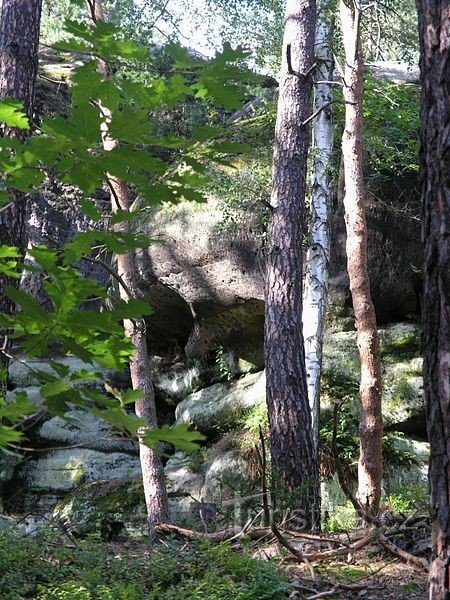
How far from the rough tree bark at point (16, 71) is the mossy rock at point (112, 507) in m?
4.40

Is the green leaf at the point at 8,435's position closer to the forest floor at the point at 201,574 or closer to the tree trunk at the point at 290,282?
the forest floor at the point at 201,574

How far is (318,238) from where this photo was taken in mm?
10234

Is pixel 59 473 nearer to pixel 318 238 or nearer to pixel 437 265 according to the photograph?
pixel 318 238

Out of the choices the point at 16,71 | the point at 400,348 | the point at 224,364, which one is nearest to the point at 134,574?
the point at 16,71

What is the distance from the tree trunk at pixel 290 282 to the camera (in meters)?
7.18

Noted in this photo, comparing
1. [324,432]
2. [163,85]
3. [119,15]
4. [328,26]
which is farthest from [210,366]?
[163,85]

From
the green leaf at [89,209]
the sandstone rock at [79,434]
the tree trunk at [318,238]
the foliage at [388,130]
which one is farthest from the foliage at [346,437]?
the green leaf at [89,209]

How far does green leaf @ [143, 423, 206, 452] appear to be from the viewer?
6.19 ft

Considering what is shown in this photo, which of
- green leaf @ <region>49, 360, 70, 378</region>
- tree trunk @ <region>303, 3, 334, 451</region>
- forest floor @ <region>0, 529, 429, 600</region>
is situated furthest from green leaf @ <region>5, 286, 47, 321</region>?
tree trunk @ <region>303, 3, 334, 451</region>

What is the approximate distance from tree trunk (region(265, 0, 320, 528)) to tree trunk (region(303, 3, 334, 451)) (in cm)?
70

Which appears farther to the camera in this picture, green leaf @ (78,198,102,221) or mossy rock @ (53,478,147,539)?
mossy rock @ (53,478,147,539)

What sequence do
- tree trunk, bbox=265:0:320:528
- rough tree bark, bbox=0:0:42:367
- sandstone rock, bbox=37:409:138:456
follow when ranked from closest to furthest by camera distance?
1. rough tree bark, bbox=0:0:42:367
2. tree trunk, bbox=265:0:320:528
3. sandstone rock, bbox=37:409:138:456

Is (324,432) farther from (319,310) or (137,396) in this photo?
(137,396)

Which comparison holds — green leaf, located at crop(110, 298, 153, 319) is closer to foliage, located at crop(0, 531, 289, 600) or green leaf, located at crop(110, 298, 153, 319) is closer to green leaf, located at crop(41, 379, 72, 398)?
green leaf, located at crop(41, 379, 72, 398)
